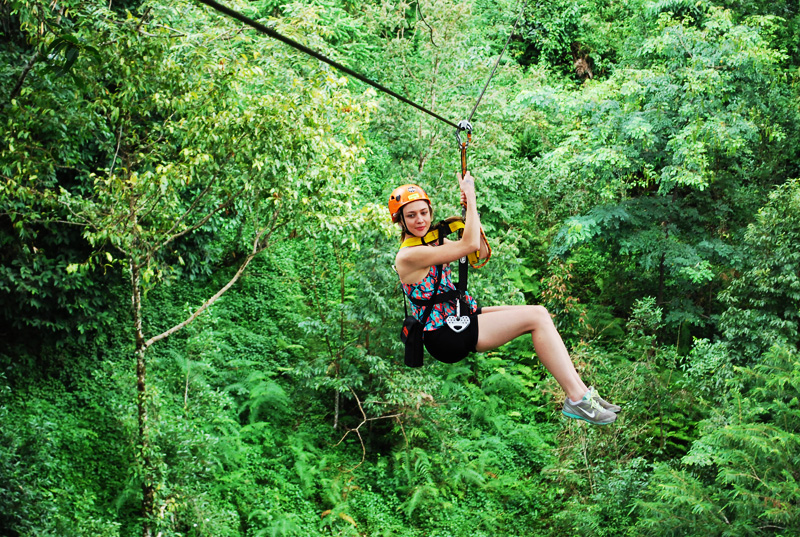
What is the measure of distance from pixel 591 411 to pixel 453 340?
0.79 m

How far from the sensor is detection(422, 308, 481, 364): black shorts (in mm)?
3594

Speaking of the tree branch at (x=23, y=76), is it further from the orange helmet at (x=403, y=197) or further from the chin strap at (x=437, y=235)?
the chin strap at (x=437, y=235)

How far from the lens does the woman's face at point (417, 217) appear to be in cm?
355

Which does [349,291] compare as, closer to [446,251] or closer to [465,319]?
[465,319]

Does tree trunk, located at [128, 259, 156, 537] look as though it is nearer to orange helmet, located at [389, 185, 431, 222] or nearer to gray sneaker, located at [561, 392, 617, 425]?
orange helmet, located at [389, 185, 431, 222]

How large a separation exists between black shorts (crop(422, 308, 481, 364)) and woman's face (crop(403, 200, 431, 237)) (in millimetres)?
535

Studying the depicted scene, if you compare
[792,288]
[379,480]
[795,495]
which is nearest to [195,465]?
[379,480]

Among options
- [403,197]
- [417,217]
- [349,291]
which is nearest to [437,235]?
[417,217]

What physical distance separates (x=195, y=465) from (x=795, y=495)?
567cm

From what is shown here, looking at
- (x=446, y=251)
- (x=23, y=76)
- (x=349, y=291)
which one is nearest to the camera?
(x=446, y=251)

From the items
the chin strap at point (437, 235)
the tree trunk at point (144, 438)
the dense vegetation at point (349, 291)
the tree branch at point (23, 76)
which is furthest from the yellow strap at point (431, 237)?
the tree trunk at point (144, 438)

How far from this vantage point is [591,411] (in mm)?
3449

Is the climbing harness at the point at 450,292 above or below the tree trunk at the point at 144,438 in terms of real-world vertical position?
above

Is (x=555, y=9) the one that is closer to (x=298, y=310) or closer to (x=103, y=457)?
(x=298, y=310)
